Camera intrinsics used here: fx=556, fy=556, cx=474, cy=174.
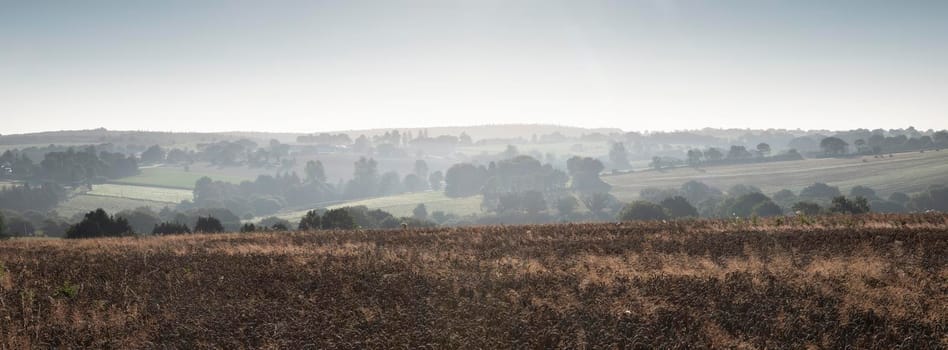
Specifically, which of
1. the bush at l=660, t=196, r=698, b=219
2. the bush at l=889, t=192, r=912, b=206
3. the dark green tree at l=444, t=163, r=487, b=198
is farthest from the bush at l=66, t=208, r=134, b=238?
the dark green tree at l=444, t=163, r=487, b=198

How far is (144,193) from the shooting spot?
176625 millimetres

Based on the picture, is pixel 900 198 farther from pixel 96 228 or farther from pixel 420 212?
pixel 96 228

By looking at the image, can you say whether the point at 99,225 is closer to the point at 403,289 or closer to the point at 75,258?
the point at 75,258

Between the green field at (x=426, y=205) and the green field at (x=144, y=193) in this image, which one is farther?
the green field at (x=144, y=193)

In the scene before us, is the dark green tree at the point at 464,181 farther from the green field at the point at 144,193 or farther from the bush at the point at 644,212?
the bush at the point at 644,212

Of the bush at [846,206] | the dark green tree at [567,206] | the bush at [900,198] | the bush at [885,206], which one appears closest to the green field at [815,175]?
the bush at [900,198]

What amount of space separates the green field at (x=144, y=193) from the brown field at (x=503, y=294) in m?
174

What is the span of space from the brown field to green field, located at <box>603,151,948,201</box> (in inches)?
5121

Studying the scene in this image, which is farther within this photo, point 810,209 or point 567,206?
point 567,206

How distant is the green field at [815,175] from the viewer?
5054 inches

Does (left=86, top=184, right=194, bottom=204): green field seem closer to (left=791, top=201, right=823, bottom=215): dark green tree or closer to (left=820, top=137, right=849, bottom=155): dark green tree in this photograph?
(left=791, top=201, right=823, bottom=215): dark green tree

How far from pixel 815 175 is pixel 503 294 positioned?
164281mm

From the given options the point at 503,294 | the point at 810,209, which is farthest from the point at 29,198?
the point at 503,294

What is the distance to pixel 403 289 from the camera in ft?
42.5
